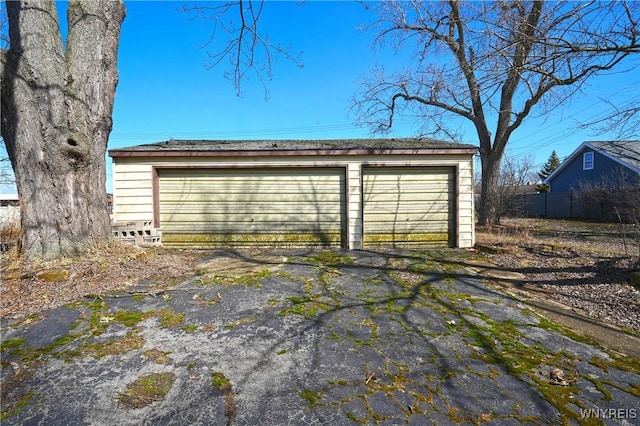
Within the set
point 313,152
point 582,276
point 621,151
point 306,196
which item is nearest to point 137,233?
point 306,196

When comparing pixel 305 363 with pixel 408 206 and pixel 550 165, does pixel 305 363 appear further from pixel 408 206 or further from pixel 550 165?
pixel 550 165

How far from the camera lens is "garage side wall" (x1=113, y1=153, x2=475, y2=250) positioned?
6.77 meters

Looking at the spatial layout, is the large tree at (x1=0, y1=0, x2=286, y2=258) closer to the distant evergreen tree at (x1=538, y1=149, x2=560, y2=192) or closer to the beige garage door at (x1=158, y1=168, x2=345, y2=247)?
the beige garage door at (x1=158, y1=168, x2=345, y2=247)

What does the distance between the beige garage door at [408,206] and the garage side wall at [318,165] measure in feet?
0.57

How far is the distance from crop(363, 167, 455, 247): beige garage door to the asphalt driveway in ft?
10.8

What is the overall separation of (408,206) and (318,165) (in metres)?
2.30

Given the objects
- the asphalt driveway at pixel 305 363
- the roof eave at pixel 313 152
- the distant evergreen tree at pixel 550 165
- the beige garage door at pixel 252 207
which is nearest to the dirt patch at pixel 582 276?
the asphalt driveway at pixel 305 363

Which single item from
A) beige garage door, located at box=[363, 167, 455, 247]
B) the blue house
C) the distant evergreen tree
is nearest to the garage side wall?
beige garage door, located at box=[363, 167, 455, 247]

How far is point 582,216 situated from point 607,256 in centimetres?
1414

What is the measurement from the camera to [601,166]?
18797 mm

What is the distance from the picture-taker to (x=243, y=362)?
7.52 feet

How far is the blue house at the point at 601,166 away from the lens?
52.4 feet

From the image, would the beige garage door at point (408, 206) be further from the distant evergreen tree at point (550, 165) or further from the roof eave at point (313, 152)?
the distant evergreen tree at point (550, 165)

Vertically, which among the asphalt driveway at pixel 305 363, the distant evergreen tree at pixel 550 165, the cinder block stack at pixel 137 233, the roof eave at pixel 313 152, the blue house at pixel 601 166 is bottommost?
the asphalt driveway at pixel 305 363
